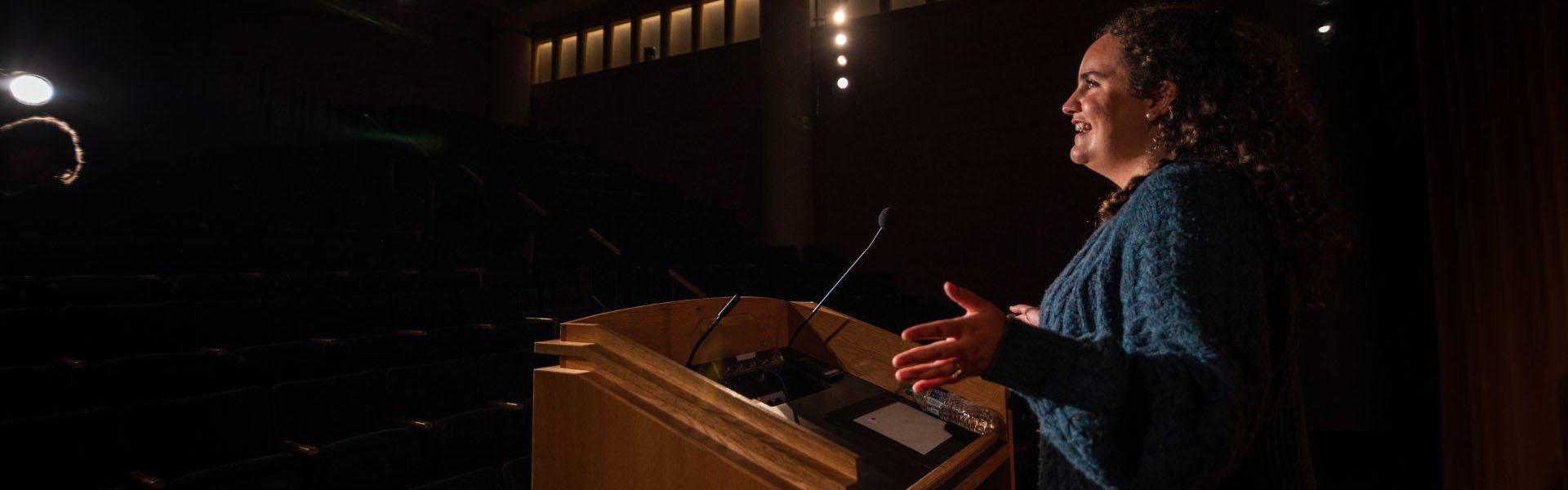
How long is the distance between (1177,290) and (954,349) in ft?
0.53

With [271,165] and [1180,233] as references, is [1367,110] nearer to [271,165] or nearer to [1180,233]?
[1180,233]

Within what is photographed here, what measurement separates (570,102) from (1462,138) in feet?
20.9

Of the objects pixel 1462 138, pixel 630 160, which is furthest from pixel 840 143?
pixel 1462 138

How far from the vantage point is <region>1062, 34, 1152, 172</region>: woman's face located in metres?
0.63

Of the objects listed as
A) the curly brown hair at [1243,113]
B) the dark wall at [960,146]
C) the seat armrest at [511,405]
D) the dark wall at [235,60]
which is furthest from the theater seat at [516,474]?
the dark wall at [235,60]

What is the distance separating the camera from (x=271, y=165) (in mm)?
3650

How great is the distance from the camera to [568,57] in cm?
688

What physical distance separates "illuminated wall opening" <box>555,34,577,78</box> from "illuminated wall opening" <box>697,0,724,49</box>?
1728 millimetres

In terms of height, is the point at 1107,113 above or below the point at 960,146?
below

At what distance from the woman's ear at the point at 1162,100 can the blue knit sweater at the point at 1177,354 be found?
102mm

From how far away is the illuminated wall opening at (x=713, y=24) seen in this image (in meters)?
5.77

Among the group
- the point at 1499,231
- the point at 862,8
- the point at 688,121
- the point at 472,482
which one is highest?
the point at 862,8

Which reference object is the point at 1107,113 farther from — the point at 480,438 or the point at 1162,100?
the point at 480,438

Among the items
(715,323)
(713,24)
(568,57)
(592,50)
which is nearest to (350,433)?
(715,323)
